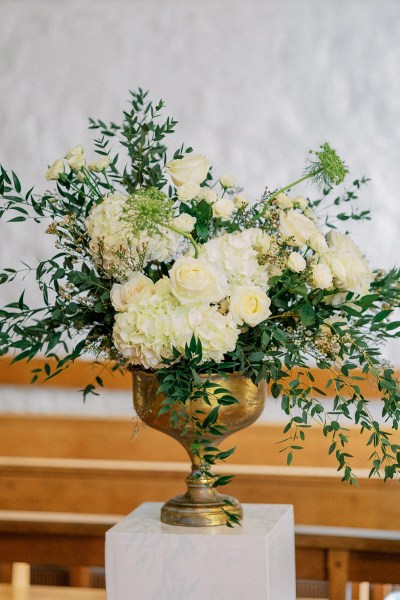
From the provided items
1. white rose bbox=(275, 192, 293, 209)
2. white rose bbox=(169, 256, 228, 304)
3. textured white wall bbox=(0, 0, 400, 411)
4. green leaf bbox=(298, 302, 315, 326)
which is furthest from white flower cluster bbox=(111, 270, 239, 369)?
textured white wall bbox=(0, 0, 400, 411)

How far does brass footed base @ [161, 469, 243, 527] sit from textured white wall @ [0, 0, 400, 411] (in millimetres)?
1103

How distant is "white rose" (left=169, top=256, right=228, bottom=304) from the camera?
1.29m

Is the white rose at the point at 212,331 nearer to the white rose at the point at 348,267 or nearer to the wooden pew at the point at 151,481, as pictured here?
the white rose at the point at 348,267

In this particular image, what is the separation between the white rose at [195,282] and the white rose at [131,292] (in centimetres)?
5

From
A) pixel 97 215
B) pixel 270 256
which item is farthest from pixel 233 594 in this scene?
pixel 97 215

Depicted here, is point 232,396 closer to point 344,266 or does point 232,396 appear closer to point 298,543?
point 344,266

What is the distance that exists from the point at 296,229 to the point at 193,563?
0.57 m

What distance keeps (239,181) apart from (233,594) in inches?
56.8

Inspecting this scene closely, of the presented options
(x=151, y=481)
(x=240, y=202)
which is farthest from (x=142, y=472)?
(x=240, y=202)

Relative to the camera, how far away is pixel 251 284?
4.52 ft

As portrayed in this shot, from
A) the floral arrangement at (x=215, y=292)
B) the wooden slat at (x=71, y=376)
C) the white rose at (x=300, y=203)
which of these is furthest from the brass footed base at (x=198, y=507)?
the wooden slat at (x=71, y=376)

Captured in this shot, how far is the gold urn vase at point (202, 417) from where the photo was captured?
142cm

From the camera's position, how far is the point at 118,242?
1.38 meters

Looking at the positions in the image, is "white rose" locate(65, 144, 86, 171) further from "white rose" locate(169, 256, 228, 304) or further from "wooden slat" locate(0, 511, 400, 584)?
"wooden slat" locate(0, 511, 400, 584)
